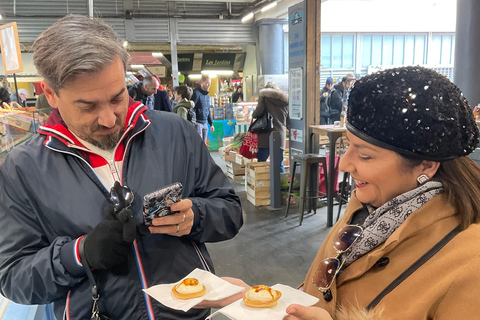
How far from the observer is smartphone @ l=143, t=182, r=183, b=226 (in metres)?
1.17

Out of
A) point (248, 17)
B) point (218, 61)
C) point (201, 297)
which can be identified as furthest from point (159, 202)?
point (218, 61)

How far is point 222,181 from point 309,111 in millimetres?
4077

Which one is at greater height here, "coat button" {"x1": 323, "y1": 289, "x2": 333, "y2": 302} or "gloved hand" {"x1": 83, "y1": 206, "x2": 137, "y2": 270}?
"gloved hand" {"x1": 83, "y1": 206, "x2": 137, "y2": 270}

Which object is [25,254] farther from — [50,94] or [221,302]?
[221,302]

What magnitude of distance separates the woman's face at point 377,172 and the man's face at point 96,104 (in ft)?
2.57

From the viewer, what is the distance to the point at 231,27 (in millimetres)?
13398

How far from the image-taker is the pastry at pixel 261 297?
1.28 m

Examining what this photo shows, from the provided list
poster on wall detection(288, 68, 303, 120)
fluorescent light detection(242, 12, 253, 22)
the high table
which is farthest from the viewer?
fluorescent light detection(242, 12, 253, 22)

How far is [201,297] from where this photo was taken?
129 cm

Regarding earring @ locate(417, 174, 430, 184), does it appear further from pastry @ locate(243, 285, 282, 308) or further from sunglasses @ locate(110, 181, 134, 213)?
sunglasses @ locate(110, 181, 134, 213)

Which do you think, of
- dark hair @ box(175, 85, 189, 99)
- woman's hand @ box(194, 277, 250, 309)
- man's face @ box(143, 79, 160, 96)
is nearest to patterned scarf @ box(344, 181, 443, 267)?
woman's hand @ box(194, 277, 250, 309)

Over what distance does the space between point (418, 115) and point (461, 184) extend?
263mm

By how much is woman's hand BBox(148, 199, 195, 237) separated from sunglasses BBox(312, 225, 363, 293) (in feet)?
1.55

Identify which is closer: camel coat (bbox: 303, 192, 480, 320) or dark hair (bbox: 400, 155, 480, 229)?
camel coat (bbox: 303, 192, 480, 320)
